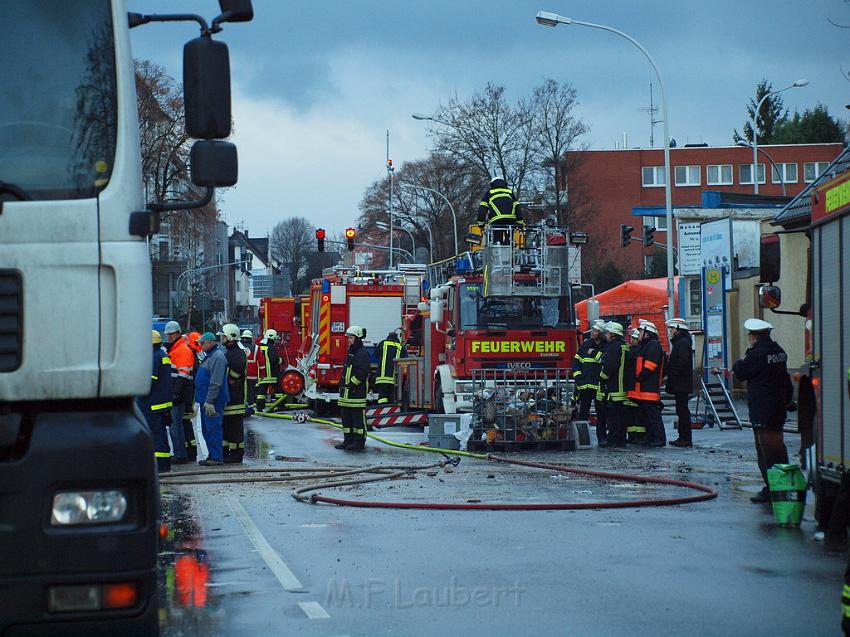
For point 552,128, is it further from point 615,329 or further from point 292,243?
point 292,243

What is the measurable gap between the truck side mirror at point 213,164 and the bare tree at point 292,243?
120 metres

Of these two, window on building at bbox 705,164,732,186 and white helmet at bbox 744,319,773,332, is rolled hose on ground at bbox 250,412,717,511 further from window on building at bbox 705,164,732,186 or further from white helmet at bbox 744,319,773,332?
window on building at bbox 705,164,732,186

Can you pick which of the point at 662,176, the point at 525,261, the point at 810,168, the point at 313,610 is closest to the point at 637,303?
the point at 525,261

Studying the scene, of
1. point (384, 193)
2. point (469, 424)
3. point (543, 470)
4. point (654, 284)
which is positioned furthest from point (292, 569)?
point (384, 193)

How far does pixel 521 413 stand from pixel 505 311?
3.07 m

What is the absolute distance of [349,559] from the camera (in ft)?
28.9

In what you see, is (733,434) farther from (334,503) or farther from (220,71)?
(220,71)

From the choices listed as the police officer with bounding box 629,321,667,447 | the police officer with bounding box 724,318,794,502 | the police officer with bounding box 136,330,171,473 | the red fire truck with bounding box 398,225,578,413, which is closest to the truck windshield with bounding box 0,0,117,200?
the police officer with bounding box 724,318,794,502

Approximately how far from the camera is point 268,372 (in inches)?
1125

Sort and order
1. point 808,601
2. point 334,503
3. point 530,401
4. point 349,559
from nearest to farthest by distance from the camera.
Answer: point 808,601
point 349,559
point 334,503
point 530,401

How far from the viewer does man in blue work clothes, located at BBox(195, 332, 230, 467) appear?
15.8 meters

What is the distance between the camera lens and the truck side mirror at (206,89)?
4945 mm

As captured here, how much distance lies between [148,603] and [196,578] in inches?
143

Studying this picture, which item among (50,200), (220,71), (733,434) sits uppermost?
(220,71)
